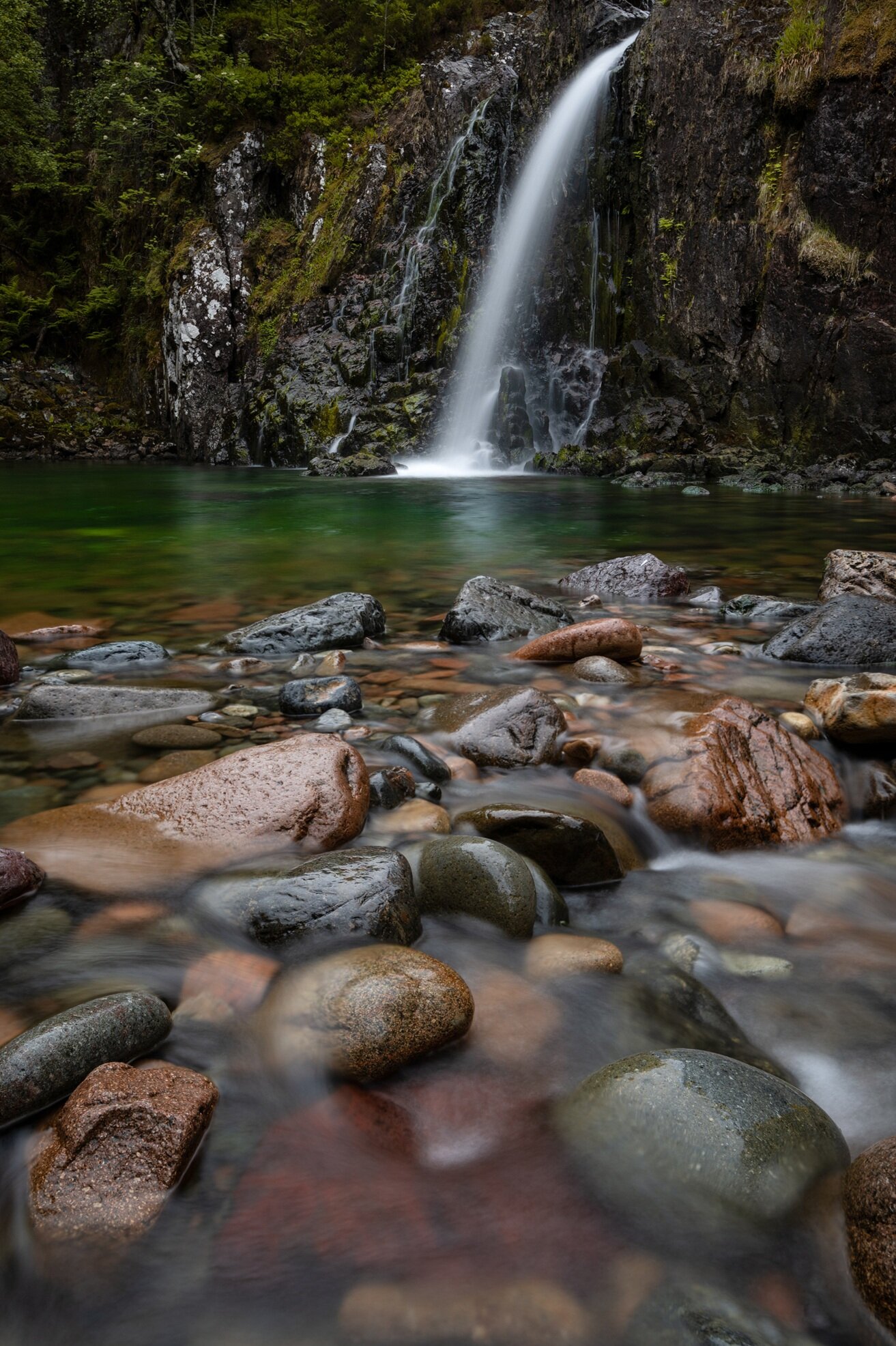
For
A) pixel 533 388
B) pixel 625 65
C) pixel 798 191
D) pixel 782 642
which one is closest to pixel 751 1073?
pixel 782 642

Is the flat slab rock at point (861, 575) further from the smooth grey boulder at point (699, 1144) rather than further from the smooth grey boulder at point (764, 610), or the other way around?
the smooth grey boulder at point (699, 1144)

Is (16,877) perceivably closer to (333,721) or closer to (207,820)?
(207,820)

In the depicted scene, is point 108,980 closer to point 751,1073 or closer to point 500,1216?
point 500,1216

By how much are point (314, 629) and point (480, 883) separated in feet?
8.58

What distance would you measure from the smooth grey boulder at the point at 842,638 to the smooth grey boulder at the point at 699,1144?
10.1 ft

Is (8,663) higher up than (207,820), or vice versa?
(8,663)

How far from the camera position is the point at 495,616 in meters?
4.55

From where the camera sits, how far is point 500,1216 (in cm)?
124

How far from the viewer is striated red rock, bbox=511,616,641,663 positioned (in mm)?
4023

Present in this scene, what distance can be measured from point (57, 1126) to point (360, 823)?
1220mm

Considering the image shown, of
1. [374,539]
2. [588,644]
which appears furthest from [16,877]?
[374,539]

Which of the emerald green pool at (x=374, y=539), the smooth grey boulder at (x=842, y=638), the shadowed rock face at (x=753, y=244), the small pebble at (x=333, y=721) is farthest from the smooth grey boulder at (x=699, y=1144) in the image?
the shadowed rock face at (x=753, y=244)

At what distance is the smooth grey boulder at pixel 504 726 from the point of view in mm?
2939

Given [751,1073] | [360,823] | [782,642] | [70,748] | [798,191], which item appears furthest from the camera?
[798,191]
